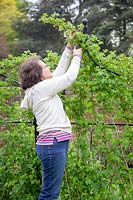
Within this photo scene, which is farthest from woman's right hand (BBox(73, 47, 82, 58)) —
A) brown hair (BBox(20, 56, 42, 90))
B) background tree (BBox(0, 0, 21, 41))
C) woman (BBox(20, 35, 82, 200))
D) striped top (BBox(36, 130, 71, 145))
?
background tree (BBox(0, 0, 21, 41))

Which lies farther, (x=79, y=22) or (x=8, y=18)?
(x=8, y=18)

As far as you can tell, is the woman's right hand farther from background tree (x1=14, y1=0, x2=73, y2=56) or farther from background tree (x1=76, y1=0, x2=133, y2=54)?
background tree (x1=14, y1=0, x2=73, y2=56)

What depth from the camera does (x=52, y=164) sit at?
2295mm

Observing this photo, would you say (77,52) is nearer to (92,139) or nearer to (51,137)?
(51,137)

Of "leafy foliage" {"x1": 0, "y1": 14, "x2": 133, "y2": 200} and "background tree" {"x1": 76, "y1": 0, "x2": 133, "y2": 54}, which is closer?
"leafy foliage" {"x1": 0, "y1": 14, "x2": 133, "y2": 200}

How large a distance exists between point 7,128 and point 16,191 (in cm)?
53

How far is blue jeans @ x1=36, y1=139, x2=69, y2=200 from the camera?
229 centimetres

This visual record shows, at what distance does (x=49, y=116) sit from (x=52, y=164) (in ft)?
0.88

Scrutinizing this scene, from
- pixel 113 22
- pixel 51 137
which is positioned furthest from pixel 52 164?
pixel 113 22

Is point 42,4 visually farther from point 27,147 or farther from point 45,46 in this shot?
point 27,147

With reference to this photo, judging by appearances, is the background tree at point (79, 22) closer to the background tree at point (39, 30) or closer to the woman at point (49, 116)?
the background tree at point (39, 30)

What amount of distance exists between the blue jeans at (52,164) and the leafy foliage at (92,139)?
1.99 feet

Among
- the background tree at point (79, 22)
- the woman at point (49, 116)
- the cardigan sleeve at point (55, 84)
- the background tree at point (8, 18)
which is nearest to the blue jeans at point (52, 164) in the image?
the woman at point (49, 116)

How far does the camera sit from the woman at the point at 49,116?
2301 millimetres
